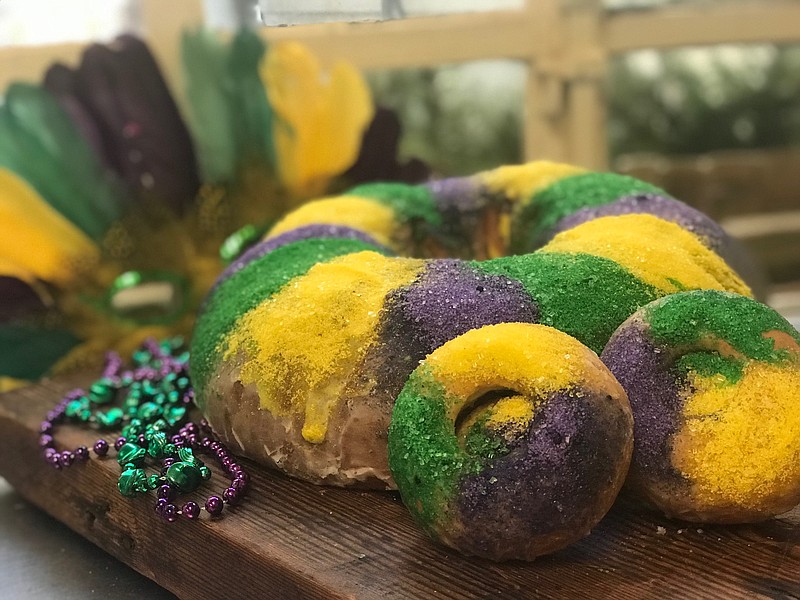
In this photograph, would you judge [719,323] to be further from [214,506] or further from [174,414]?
[174,414]

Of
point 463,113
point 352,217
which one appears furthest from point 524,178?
point 463,113

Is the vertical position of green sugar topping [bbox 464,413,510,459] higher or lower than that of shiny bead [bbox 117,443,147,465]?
higher

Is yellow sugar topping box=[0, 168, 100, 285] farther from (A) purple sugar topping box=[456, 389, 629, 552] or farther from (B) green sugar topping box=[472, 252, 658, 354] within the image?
(A) purple sugar topping box=[456, 389, 629, 552]

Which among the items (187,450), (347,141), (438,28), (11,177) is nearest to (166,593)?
(187,450)

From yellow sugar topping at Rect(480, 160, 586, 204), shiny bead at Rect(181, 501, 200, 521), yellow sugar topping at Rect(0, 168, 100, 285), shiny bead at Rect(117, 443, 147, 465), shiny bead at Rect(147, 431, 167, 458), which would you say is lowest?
shiny bead at Rect(117, 443, 147, 465)

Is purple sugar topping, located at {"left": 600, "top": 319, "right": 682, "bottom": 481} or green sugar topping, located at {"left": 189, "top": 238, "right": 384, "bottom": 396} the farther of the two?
green sugar topping, located at {"left": 189, "top": 238, "right": 384, "bottom": 396}

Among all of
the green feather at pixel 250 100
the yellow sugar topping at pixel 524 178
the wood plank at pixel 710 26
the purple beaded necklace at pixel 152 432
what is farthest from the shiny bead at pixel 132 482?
the wood plank at pixel 710 26

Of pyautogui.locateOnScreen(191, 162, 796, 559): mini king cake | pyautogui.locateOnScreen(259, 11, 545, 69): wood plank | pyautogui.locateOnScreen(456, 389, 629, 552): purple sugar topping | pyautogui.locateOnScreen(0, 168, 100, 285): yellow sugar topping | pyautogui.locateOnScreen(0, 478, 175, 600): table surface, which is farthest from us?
pyautogui.locateOnScreen(259, 11, 545, 69): wood plank

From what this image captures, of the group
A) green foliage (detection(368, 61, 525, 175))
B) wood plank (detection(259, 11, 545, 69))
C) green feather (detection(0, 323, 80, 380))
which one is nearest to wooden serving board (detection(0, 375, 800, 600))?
green feather (detection(0, 323, 80, 380))
